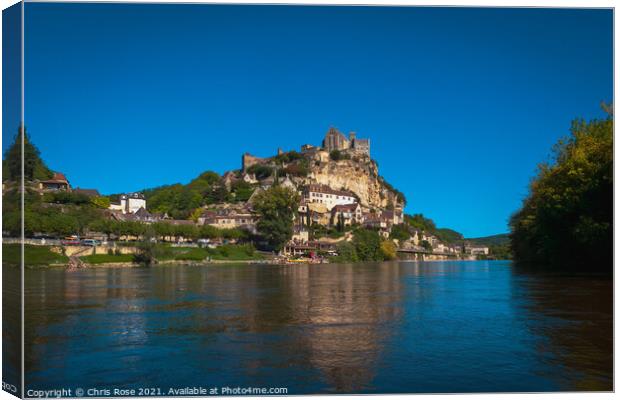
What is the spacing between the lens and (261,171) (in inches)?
4063

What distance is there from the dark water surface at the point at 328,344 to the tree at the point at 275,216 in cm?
5068

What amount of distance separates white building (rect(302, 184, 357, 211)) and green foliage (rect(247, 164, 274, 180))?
10.2 m

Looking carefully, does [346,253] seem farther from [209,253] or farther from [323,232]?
[209,253]

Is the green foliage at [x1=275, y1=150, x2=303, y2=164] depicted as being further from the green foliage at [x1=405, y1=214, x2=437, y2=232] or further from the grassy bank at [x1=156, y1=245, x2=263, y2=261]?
the grassy bank at [x1=156, y1=245, x2=263, y2=261]

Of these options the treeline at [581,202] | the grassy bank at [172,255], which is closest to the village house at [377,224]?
the grassy bank at [172,255]

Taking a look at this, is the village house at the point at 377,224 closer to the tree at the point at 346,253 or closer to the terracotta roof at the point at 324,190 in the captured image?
the terracotta roof at the point at 324,190

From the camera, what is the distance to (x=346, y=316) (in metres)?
11.6

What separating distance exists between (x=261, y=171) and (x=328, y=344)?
95644 mm

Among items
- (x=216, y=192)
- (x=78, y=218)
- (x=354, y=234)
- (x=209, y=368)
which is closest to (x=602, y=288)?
(x=209, y=368)

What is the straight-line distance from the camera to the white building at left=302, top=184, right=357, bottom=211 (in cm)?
9312

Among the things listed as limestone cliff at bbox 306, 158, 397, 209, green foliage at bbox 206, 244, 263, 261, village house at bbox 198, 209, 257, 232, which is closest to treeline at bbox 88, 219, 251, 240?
green foliage at bbox 206, 244, 263, 261

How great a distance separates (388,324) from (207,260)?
4478 cm

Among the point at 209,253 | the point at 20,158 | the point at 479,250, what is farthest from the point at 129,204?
the point at 479,250

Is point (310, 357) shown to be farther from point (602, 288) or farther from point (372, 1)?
point (602, 288)
